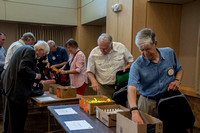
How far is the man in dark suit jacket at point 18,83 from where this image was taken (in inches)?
95.6

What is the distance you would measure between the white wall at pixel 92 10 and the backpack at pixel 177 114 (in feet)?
12.9

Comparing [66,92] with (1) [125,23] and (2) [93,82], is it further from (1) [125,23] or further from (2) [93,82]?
(1) [125,23]

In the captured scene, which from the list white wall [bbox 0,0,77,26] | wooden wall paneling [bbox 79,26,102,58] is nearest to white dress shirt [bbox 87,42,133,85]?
wooden wall paneling [bbox 79,26,102,58]

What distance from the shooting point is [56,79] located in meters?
3.70

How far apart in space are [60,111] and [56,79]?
1784 mm

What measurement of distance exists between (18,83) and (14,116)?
476mm

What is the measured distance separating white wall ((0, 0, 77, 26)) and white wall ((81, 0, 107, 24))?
0.47 metres

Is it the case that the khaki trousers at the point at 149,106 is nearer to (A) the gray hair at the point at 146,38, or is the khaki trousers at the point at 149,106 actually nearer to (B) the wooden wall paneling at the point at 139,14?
(A) the gray hair at the point at 146,38

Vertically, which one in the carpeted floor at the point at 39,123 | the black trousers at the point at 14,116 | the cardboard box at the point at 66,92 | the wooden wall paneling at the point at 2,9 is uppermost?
the wooden wall paneling at the point at 2,9

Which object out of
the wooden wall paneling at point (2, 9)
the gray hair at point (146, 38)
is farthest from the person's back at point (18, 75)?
the wooden wall paneling at point (2, 9)

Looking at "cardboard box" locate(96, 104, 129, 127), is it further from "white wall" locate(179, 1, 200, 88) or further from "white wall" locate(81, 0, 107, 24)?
"white wall" locate(81, 0, 107, 24)

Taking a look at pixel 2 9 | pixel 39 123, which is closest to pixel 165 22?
pixel 39 123

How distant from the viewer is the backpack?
1.45 metres

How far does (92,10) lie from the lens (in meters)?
5.64
